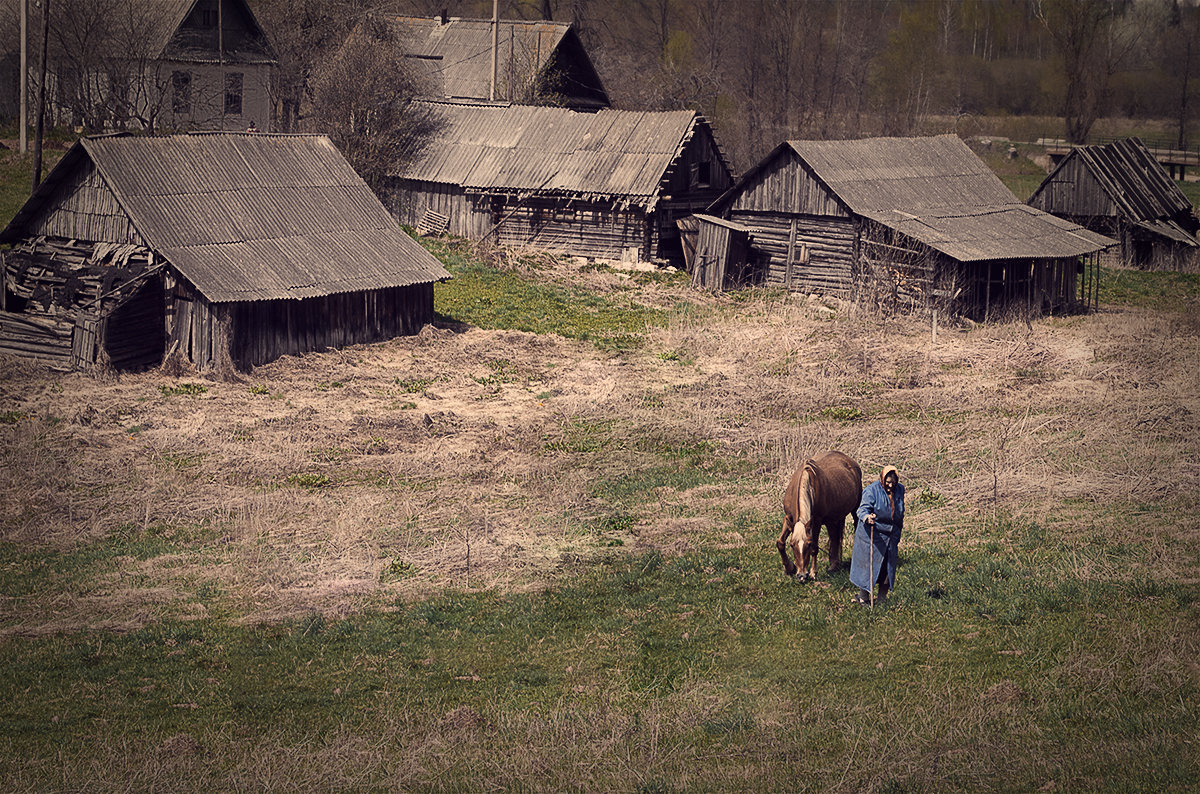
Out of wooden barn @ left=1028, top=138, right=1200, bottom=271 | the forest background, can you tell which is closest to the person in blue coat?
the forest background

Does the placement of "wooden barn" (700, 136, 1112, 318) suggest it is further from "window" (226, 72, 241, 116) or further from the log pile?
"window" (226, 72, 241, 116)

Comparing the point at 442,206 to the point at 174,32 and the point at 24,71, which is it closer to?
the point at 24,71

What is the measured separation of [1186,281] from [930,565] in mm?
31854

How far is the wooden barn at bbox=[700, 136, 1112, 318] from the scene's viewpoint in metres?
33.4

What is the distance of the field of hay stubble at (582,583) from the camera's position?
34.0ft

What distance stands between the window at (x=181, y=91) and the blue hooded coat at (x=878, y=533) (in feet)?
138

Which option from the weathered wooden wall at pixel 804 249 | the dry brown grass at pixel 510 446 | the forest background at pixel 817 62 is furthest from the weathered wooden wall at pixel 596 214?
the dry brown grass at pixel 510 446

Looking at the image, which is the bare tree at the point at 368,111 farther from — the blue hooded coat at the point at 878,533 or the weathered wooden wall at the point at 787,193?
the blue hooded coat at the point at 878,533

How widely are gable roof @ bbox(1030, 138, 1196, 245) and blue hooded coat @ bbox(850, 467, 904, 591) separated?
115 feet

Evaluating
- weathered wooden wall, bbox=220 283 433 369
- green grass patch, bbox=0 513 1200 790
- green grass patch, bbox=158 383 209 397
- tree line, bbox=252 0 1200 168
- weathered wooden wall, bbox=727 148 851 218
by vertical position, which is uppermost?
tree line, bbox=252 0 1200 168

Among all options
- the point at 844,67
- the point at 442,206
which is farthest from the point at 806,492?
the point at 844,67

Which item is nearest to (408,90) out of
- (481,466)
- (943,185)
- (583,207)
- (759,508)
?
(583,207)

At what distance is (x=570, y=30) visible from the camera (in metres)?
51.5

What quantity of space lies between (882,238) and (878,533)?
75.8 ft
